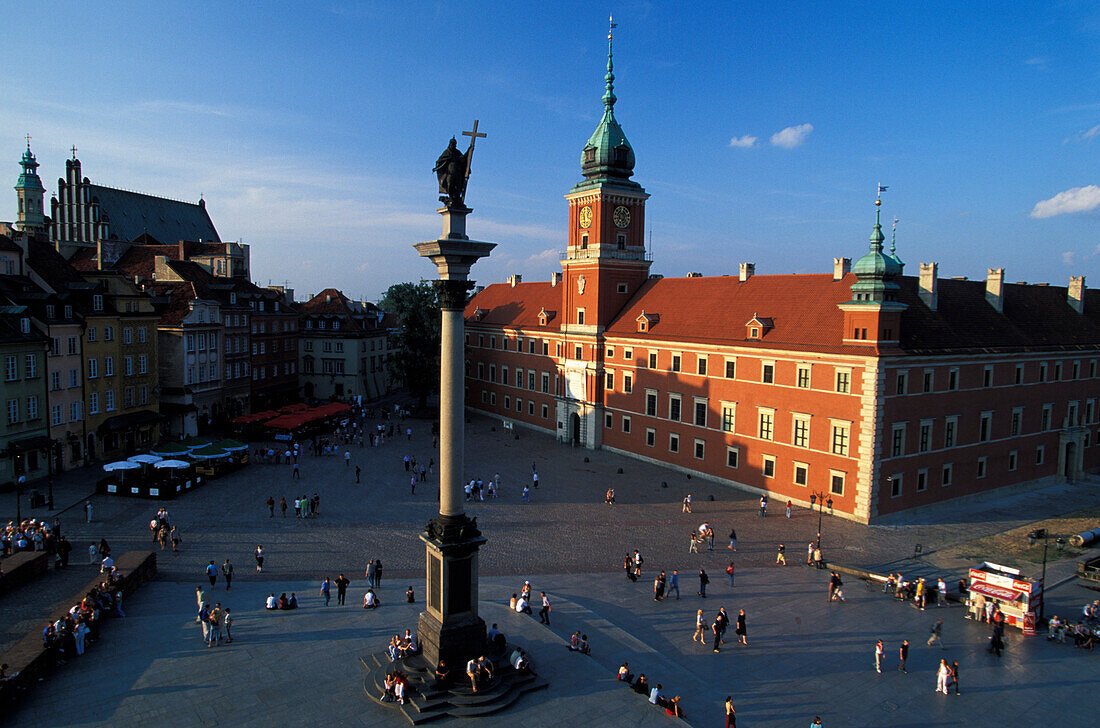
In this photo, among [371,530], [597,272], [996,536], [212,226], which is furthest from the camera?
[212,226]

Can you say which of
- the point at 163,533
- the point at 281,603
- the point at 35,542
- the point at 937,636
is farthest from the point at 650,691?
the point at 35,542

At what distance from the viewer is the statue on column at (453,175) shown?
18812mm

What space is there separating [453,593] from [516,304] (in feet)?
184

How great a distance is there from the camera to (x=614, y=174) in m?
56.3

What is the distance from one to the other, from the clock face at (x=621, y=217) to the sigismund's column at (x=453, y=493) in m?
38.8

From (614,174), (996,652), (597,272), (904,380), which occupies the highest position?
(614,174)

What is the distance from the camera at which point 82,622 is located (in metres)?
20.3

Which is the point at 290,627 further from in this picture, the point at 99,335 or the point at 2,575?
the point at 99,335

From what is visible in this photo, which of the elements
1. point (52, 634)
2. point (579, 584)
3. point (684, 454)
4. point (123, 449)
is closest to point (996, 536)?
point (684, 454)

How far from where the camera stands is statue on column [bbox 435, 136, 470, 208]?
18812 millimetres

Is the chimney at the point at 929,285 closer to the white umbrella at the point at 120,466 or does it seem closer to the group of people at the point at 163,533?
the group of people at the point at 163,533

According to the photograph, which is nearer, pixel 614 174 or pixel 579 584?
pixel 579 584

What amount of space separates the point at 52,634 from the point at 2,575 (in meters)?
7.51

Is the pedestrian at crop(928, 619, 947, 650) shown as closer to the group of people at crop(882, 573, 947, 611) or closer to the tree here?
the group of people at crop(882, 573, 947, 611)
